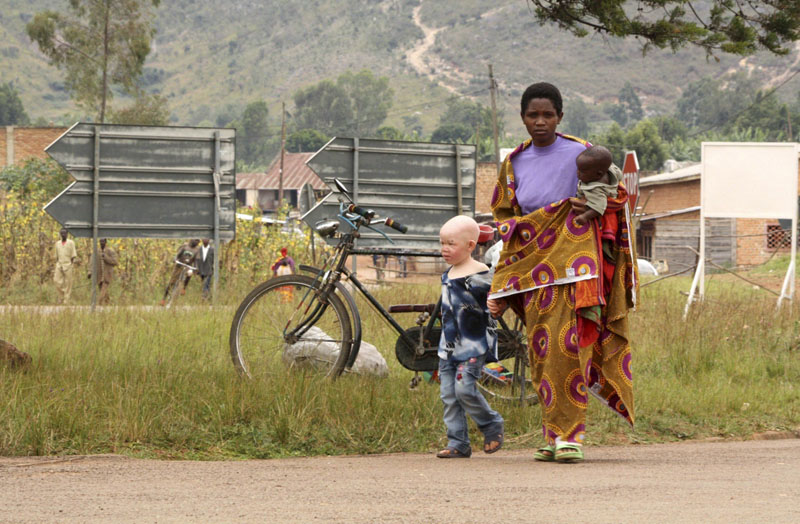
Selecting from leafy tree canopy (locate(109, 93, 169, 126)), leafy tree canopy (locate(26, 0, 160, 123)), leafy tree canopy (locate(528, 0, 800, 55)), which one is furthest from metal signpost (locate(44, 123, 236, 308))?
leafy tree canopy (locate(109, 93, 169, 126))

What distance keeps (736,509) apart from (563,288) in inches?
67.7

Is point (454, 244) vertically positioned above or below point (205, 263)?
above

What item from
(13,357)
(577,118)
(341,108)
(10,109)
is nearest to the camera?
(13,357)

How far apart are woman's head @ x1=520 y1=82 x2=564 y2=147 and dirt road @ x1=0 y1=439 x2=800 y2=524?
1.78 meters

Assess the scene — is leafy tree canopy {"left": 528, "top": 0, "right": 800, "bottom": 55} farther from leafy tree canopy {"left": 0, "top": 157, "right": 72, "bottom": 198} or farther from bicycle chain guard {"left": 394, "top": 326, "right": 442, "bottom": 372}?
leafy tree canopy {"left": 0, "top": 157, "right": 72, "bottom": 198}

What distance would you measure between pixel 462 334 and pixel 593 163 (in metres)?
1.17

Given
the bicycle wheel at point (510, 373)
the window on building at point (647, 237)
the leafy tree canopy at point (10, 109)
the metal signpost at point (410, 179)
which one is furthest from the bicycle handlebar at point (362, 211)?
the leafy tree canopy at point (10, 109)

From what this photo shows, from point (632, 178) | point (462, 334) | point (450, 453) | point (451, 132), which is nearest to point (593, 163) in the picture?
point (462, 334)

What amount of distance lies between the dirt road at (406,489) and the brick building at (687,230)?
111 ft

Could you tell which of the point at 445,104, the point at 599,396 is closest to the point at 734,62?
the point at 445,104

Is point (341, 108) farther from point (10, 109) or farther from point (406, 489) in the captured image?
point (406, 489)

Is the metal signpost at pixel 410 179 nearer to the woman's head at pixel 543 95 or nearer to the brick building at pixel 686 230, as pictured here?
the woman's head at pixel 543 95

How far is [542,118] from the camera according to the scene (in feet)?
19.1

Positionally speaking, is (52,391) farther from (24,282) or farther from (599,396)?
(24,282)
